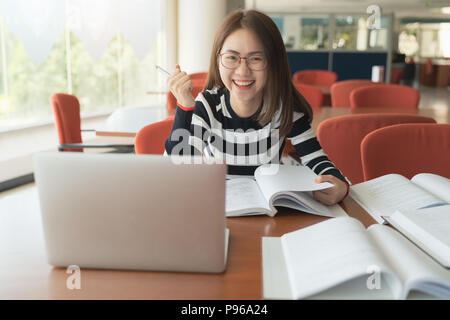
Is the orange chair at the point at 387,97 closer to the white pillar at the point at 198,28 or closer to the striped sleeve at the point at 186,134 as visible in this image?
the striped sleeve at the point at 186,134

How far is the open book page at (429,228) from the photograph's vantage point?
0.76 meters

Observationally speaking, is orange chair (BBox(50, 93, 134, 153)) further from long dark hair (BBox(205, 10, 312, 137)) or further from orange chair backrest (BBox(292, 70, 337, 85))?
orange chair backrest (BBox(292, 70, 337, 85))

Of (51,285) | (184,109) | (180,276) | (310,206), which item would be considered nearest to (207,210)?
(180,276)

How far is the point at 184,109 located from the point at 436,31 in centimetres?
2060

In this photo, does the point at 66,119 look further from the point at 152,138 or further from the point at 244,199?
the point at 244,199

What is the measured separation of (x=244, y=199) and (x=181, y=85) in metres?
0.40

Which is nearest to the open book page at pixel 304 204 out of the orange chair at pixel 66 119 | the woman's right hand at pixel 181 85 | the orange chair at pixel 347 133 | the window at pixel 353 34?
the woman's right hand at pixel 181 85

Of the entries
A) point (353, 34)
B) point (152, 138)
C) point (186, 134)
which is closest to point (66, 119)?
point (152, 138)

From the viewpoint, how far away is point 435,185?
3.60ft

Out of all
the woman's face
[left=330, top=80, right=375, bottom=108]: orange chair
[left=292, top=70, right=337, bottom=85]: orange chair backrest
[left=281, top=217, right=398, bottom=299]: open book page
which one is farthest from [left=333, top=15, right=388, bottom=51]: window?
[left=281, top=217, right=398, bottom=299]: open book page

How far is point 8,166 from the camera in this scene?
3918 mm

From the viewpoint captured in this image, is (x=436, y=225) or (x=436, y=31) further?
(x=436, y=31)
